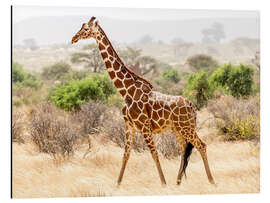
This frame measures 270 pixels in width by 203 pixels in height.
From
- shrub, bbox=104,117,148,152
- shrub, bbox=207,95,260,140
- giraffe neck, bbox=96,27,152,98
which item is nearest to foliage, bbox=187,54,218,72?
shrub, bbox=207,95,260,140

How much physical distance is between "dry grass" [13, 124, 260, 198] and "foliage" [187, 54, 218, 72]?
358 inches

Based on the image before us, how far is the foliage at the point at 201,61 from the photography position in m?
14.2

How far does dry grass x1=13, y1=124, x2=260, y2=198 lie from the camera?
454 centimetres

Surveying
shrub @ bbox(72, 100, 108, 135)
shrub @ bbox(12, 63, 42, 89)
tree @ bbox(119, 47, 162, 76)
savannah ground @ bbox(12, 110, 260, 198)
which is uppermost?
tree @ bbox(119, 47, 162, 76)

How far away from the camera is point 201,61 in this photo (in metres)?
14.6

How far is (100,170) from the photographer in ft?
16.0

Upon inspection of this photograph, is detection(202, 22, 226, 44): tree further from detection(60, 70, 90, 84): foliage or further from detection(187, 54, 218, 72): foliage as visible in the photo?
detection(60, 70, 90, 84): foliage

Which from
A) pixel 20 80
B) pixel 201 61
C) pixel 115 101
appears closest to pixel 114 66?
pixel 115 101

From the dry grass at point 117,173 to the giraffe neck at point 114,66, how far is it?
1105 millimetres

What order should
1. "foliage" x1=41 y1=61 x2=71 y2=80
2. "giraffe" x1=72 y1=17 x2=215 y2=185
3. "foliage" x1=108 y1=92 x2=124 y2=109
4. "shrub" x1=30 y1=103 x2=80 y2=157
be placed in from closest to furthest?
1. "giraffe" x1=72 y1=17 x2=215 y2=185
2. "shrub" x1=30 y1=103 x2=80 y2=157
3. "foliage" x1=108 y1=92 x2=124 y2=109
4. "foliage" x1=41 y1=61 x2=71 y2=80

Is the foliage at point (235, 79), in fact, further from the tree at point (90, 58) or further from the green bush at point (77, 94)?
the tree at point (90, 58)

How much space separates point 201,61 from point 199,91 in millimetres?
7186

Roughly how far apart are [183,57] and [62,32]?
6174 mm

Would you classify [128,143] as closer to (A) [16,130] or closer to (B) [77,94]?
(A) [16,130]
